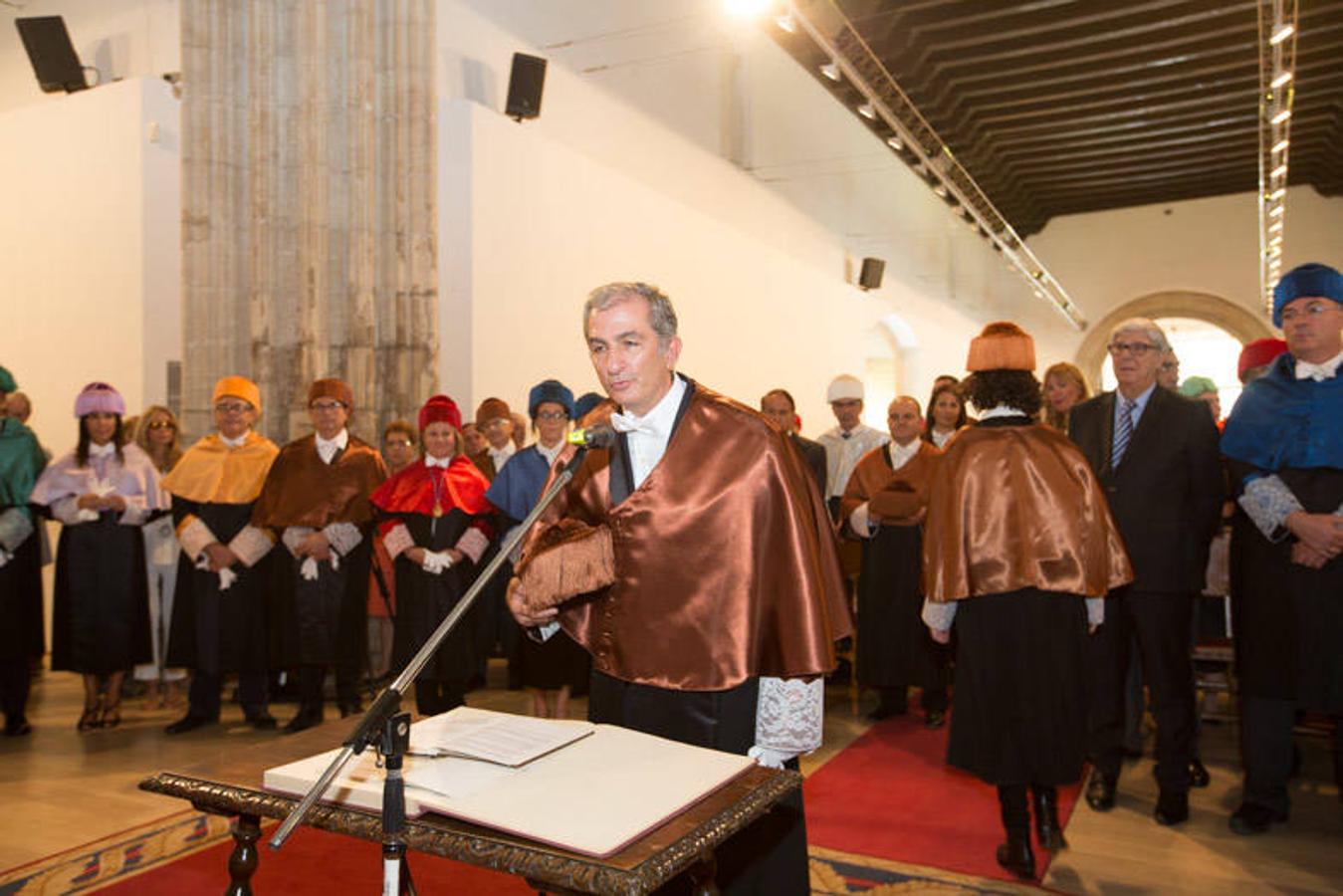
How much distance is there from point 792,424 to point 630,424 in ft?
17.2

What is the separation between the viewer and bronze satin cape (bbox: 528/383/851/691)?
2.13m

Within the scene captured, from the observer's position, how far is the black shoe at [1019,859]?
3.44 meters

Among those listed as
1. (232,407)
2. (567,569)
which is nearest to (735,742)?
(567,569)

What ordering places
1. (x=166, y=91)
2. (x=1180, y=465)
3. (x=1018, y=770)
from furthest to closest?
(x=166, y=91)
(x=1180, y=465)
(x=1018, y=770)

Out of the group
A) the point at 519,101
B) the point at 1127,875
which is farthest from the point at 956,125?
the point at 1127,875

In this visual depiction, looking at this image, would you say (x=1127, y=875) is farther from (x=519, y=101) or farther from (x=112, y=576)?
(x=519, y=101)

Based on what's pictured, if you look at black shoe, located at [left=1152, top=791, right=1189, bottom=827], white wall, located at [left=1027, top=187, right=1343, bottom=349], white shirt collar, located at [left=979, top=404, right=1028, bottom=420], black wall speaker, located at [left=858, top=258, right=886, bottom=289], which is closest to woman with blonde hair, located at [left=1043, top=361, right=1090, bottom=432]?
black shoe, located at [left=1152, top=791, right=1189, bottom=827]

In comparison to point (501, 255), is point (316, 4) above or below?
above

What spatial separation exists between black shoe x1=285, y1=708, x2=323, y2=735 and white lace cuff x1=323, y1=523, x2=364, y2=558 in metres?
0.80

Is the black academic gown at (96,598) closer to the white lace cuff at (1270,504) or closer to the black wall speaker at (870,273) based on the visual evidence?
the white lace cuff at (1270,504)

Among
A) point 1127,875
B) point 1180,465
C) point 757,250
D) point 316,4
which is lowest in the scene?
point 1127,875

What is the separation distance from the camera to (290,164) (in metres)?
7.03

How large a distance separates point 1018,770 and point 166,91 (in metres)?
7.24

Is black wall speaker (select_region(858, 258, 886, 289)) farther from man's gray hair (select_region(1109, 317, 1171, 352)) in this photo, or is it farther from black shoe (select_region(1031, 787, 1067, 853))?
black shoe (select_region(1031, 787, 1067, 853))
